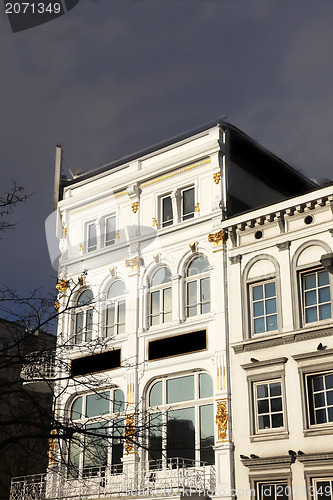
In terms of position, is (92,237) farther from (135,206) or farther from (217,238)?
(217,238)

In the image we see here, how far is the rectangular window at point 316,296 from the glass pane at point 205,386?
15.4 ft

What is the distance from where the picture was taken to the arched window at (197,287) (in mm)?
28609

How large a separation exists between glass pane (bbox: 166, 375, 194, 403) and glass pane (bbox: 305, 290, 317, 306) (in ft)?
18.9

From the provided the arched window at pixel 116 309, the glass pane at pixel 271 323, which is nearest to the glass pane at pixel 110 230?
the arched window at pixel 116 309

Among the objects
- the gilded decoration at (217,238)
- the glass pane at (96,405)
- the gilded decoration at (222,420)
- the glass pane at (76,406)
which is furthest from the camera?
the glass pane at (76,406)

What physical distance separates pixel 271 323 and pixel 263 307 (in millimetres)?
788

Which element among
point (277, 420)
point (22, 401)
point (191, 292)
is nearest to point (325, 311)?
point (277, 420)

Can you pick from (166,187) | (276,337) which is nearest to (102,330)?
(166,187)

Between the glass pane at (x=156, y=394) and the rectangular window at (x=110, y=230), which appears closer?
the glass pane at (x=156, y=394)

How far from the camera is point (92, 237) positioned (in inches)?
1334

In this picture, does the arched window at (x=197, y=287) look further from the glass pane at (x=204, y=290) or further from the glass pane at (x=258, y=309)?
the glass pane at (x=258, y=309)

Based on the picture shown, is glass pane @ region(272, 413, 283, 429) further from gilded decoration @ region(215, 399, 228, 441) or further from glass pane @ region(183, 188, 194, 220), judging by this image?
glass pane @ region(183, 188, 194, 220)

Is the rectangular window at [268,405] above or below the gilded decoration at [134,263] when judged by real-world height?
below

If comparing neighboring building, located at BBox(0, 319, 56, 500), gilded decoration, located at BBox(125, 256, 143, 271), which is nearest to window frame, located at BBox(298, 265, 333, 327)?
gilded decoration, located at BBox(125, 256, 143, 271)
